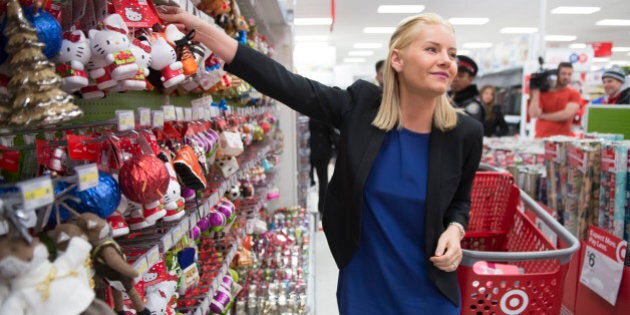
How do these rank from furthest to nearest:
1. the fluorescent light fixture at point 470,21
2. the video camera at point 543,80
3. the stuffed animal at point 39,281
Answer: the fluorescent light fixture at point 470,21 → the video camera at point 543,80 → the stuffed animal at point 39,281

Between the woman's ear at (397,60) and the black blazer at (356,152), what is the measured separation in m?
0.13

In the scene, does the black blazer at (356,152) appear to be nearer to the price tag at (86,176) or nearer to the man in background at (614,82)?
the price tag at (86,176)

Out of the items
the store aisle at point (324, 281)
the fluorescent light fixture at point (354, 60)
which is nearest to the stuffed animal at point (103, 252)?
the store aisle at point (324, 281)

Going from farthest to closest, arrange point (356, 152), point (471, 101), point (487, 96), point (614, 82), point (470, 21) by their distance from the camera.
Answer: point (470, 21) < point (487, 96) < point (614, 82) < point (471, 101) < point (356, 152)

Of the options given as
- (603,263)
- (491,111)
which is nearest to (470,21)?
(491,111)

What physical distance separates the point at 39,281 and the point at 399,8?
1030 cm

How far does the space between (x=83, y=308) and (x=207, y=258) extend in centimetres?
153

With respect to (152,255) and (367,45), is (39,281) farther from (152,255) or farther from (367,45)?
(367,45)

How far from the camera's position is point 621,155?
7.16ft

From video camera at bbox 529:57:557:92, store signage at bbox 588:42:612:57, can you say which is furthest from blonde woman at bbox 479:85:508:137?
store signage at bbox 588:42:612:57

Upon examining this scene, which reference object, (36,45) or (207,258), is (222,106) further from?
(36,45)

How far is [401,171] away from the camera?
138 cm

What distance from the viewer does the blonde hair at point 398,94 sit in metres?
1.38

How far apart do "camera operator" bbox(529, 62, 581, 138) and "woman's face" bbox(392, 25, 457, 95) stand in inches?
136
